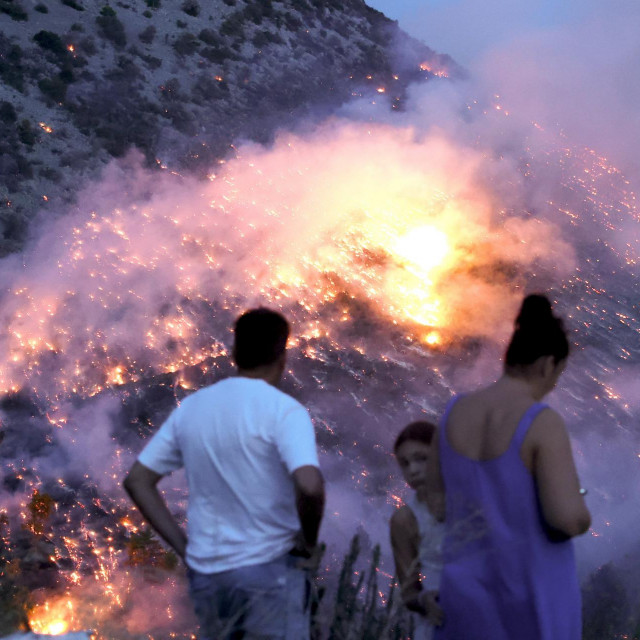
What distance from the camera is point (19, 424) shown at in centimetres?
697

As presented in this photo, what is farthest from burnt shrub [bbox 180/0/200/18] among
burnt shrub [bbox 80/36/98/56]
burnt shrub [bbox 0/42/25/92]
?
burnt shrub [bbox 0/42/25/92]

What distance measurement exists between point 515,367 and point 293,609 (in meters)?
0.85

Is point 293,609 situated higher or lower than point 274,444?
lower

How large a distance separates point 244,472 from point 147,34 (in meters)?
18.6

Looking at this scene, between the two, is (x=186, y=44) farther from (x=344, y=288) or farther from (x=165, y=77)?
(x=344, y=288)

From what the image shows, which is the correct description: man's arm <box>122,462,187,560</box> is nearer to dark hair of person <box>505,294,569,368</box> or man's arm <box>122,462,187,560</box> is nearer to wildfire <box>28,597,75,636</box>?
dark hair of person <box>505,294,569,368</box>

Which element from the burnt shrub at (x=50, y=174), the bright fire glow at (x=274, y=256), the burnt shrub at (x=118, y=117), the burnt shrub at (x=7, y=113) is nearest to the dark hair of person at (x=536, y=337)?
→ the bright fire glow at (x=274, y=256)

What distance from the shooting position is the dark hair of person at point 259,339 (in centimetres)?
241

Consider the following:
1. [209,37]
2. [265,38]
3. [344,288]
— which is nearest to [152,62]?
[209,37]

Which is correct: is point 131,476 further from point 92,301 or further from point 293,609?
point 92,301

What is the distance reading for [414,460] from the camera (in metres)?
2.65

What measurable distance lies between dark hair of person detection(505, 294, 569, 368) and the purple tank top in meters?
0.16

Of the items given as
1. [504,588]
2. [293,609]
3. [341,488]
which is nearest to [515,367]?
[504,588]

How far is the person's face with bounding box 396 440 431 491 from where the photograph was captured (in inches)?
104
